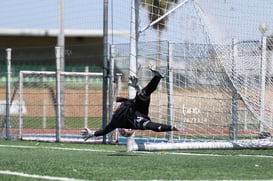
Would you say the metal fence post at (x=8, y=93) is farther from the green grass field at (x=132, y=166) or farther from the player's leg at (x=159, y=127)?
the player's leg at (x=159, y=127)

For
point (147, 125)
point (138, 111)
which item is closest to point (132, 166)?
point (147, 125)

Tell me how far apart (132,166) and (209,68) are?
5.33m

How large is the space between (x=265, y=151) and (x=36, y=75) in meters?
8.52

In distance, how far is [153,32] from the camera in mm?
16203

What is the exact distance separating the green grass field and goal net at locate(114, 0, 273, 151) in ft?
3.82

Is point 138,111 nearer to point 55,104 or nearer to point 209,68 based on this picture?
point 209,68

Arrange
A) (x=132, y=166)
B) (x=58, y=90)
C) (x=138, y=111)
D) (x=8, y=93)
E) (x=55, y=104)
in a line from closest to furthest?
(x=132, y=166), (x=138, y=111), (x=58, y=90), (x=55, y=104), (x=8, y=93)

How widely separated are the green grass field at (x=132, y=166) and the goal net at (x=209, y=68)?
116 centimetres

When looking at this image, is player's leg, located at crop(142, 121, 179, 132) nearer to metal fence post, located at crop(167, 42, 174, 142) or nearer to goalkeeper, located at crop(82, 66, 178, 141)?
goalkeeper, located at crop(82, 66, 178, 141)

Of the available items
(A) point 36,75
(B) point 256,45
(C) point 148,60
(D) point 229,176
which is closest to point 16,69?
(A) point 36,75

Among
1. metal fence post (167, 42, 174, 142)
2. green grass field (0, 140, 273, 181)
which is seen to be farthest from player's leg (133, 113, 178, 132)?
metal fence post (167, 42, 174, 142)

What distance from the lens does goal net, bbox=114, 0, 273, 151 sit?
15227 mm

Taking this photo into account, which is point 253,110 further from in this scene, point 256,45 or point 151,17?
point 151,17

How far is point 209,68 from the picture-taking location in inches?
639
